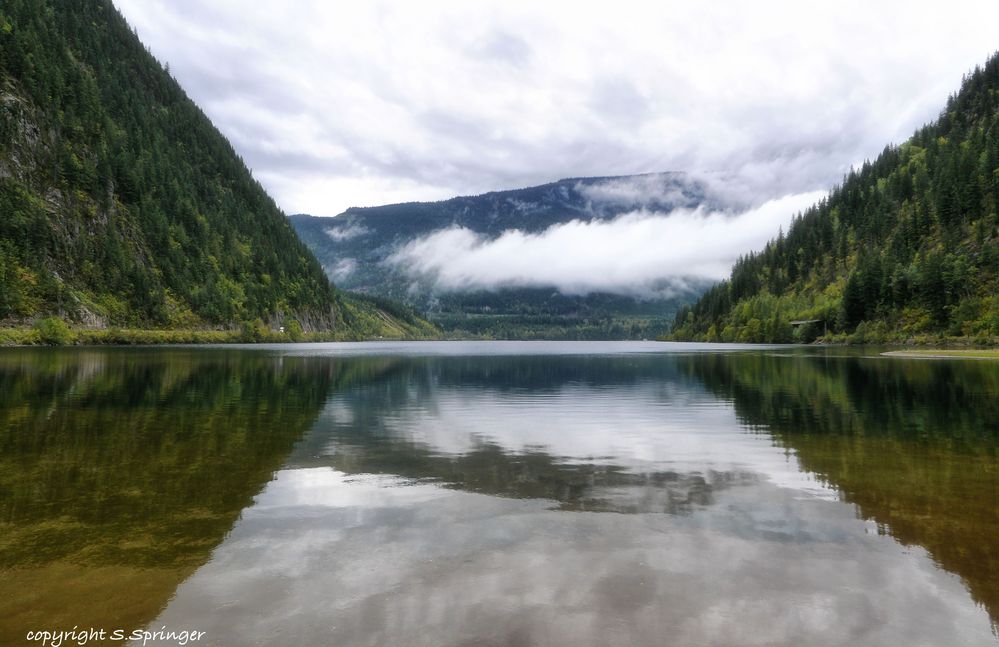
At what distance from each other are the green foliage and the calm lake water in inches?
5257

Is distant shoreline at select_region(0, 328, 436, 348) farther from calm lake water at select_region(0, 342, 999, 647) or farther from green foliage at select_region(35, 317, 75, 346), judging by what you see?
calm lake water at select_region(0, 342, 999, 647)

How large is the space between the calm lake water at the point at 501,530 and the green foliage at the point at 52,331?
438 feet

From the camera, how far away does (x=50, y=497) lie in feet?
51.9

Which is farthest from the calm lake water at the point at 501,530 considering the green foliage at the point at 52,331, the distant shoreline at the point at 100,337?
the green foliage at the point at 52,331

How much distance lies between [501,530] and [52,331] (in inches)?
6423

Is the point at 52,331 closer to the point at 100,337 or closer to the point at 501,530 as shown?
the point at 100,337

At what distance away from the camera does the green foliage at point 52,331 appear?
455 ft

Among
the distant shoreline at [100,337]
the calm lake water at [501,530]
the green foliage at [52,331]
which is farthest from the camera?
the green foliage at [52,331]

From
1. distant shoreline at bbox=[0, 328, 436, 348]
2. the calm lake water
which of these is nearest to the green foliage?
distant shoreline at bbox=[0, 328, 436, 348]

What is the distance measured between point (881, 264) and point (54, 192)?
256131 millimetres

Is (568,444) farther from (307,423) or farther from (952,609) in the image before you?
(952,609)

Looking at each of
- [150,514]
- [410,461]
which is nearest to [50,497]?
[150,514]

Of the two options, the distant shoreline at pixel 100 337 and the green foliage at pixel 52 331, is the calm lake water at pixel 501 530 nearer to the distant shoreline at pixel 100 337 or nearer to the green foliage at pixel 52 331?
the distant shoreline at pixel 100 337

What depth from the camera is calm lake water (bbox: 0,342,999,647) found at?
915 centimetres
